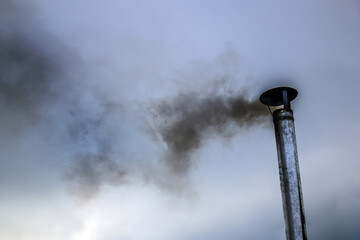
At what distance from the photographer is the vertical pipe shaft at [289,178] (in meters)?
5.38

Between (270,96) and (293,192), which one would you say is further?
(270,96)

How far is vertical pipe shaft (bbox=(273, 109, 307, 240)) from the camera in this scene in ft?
17.7

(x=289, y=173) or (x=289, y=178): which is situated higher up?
(x=289, y=173)

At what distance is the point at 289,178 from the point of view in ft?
18.5

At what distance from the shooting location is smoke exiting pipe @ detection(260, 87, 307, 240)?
5.39 meters

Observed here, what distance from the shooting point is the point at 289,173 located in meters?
5.66

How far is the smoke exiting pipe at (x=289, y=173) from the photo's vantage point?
5387mm

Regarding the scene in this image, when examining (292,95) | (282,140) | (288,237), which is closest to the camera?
(288,237)

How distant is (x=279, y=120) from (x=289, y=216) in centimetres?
224

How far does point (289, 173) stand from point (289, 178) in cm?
11

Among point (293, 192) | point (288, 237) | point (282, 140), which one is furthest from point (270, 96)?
point (288, 237)

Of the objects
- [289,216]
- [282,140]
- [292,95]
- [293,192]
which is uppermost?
[292,95]

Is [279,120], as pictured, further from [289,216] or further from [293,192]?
[289,216]

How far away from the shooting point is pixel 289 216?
548 cm
